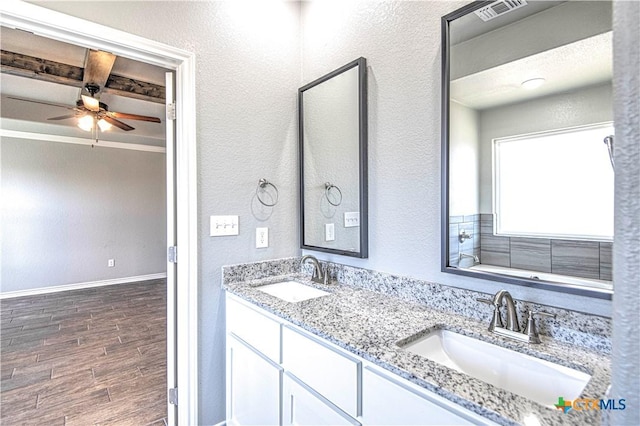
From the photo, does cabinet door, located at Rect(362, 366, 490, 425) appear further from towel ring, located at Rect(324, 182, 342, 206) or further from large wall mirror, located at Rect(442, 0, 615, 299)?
towel ring, located at Rect(324, 182, 342, 206)

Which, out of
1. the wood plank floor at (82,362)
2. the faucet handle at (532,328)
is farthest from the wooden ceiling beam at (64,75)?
the faucet handle at (532,328)

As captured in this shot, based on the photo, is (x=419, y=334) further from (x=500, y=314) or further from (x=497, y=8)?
(x=497, y=8)

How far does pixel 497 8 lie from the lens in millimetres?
1202

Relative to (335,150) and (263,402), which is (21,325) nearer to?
(263,402)

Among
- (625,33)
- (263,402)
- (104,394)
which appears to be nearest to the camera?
(625,33)

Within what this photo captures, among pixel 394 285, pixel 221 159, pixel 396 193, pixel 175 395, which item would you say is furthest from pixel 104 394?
pixel 396 193

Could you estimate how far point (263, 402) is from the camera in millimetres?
1457

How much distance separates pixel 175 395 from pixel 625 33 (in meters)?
2.18

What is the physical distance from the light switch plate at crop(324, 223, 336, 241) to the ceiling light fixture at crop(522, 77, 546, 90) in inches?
44.1

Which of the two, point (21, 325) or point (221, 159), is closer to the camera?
point (221, 159)

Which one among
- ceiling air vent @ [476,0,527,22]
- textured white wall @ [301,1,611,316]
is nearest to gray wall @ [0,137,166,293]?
textured white wall @ [301,1,611,316]

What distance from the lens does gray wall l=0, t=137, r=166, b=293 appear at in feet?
15.2

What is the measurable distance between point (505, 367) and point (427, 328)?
255 mm

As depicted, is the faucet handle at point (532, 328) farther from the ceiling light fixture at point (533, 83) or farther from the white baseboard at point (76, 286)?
the white baseboard at point (76, 286)
